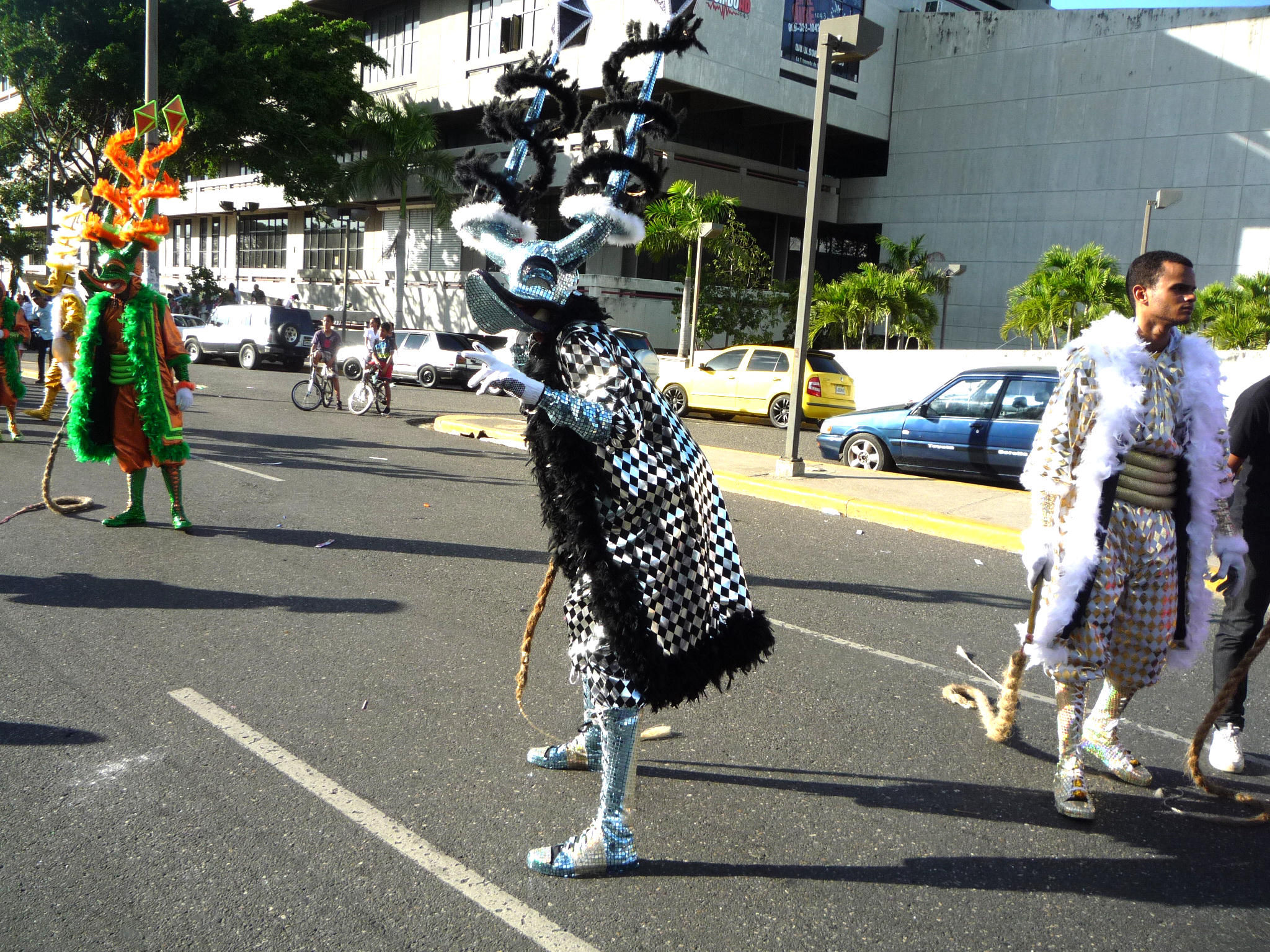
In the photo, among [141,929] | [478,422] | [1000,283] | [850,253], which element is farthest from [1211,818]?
[850,253]

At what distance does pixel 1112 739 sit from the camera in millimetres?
3895

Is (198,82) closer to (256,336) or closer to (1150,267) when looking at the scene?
(256,336)

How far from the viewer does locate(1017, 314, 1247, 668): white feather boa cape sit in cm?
340

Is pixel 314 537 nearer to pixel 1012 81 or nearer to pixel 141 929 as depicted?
pixel 141 929

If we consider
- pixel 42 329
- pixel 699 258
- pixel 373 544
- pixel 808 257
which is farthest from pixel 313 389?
pixel 699 258

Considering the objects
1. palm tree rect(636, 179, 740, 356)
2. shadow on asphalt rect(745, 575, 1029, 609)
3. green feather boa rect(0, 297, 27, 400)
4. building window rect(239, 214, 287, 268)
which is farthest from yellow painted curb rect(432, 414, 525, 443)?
building window rect(239, 214, 287, 268)

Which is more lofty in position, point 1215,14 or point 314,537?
point 1215,14

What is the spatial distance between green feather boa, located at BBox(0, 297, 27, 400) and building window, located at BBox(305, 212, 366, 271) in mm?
30085

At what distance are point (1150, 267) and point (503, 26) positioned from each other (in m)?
34.7

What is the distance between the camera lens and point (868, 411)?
12836 mm

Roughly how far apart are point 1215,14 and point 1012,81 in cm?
641

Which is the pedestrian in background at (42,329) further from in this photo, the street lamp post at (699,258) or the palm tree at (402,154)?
the palm tree at (402,154)

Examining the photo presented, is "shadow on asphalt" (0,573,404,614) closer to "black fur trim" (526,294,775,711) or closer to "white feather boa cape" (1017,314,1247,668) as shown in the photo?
"black fur trim" (526,294,775,711)

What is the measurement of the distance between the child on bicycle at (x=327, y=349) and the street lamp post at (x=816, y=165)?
29.9ft
